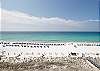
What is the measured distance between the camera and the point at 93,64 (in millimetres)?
9672

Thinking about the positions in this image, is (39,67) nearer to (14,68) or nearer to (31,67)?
(31,67)

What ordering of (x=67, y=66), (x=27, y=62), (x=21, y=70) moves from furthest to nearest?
(x=27, y=62), (x=67, y=66), (x=21, y=70)

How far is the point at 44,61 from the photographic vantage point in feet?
32.8

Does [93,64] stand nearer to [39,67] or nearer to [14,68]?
[39,67]

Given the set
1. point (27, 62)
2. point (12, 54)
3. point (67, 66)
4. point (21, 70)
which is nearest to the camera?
point (21, 70)

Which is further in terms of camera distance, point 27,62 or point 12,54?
point 12,54

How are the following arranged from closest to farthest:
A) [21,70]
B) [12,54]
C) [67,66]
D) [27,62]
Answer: [21,70], [67,66], [27,62], [12,54]

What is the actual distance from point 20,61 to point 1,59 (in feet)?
3.57

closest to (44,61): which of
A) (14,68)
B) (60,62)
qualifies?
(60,62)

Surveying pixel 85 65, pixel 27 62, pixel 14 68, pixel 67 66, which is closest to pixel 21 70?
pixel 14 68

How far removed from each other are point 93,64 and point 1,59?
4.73 m

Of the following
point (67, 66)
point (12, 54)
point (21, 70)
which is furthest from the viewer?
point (12, 54)

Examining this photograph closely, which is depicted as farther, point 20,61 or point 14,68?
point 20,61

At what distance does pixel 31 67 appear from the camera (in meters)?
8.91
